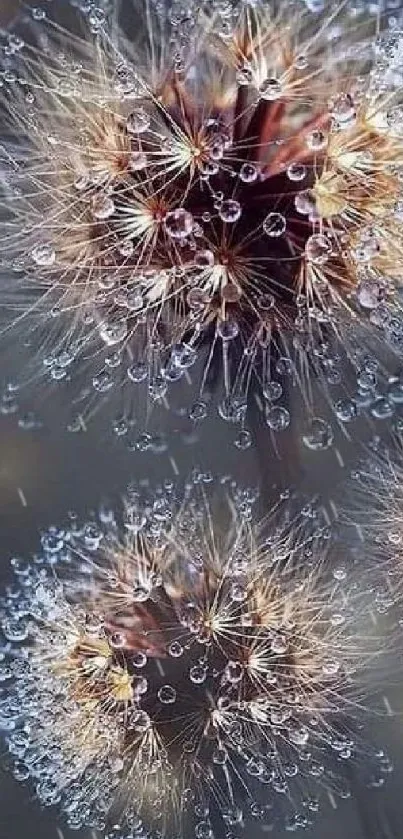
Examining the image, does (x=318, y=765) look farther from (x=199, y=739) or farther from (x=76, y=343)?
(x=76, y=343)

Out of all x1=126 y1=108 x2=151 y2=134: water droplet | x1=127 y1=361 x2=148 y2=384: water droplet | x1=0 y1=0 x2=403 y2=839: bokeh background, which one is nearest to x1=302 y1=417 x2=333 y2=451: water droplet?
x1=0 y1=0 x2=403 y2=839: bokeh background

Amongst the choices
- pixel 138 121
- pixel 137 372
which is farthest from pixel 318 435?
pixel 138 121

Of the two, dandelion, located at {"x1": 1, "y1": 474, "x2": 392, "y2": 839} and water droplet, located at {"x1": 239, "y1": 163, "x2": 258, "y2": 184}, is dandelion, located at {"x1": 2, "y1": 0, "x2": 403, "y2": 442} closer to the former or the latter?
water droplet, located at {"x1": 239, "y1": 163, "x2": 258, "y2": 184}

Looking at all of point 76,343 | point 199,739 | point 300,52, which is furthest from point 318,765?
point 300,52

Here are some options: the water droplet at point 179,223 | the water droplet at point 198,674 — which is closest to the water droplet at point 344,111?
the water droplet at point 179,223

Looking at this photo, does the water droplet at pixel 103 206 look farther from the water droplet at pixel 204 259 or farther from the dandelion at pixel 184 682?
the dandelion at pixel 184 682

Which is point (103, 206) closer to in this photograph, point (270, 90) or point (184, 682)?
point (270, 90)
